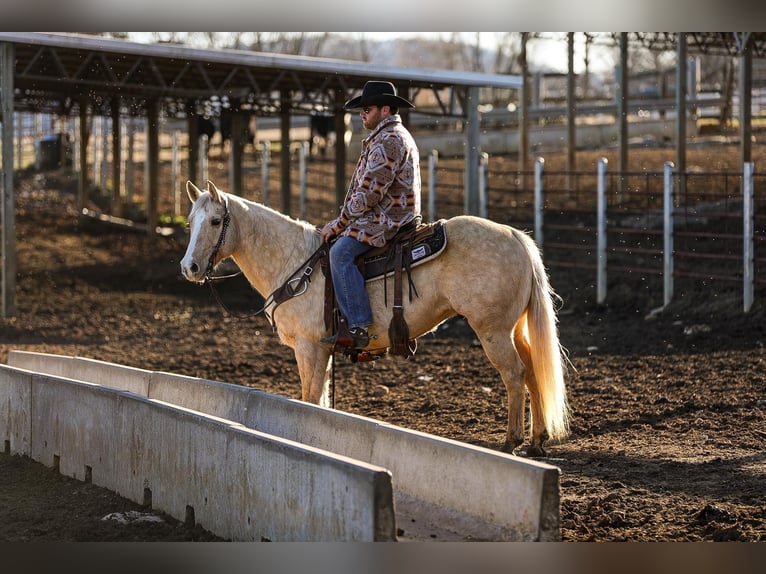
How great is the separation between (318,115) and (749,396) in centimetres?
1550

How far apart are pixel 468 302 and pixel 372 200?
902 millimetres

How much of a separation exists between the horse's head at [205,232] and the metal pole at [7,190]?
8.64m

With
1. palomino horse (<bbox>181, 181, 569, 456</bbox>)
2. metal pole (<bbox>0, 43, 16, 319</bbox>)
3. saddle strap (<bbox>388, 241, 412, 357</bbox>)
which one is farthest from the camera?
metal pole (<bbox>0, 43, 16, 319</bbox>)

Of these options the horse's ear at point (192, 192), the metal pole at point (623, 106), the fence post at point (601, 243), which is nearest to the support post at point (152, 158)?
the metal pole at point (623, 106)

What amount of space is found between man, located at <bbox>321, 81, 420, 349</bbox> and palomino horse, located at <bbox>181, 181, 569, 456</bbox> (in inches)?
6.6

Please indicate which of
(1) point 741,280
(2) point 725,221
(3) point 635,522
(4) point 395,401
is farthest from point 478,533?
(2) point 725,221

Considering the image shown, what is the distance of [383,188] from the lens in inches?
295

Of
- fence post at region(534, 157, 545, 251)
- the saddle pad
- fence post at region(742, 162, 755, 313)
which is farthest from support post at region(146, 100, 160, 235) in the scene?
the saddle pad

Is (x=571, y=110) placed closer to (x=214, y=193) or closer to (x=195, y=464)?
(x=214, y=193)

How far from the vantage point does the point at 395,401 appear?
9.74 m

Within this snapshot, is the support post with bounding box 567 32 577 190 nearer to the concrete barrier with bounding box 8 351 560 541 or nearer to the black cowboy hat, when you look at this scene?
the black cowboy hat

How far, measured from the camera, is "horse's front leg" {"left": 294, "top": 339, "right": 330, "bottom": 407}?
25.3ft

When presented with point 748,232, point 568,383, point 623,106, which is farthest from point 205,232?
point 623,106

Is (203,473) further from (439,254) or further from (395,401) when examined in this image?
(395,401)
